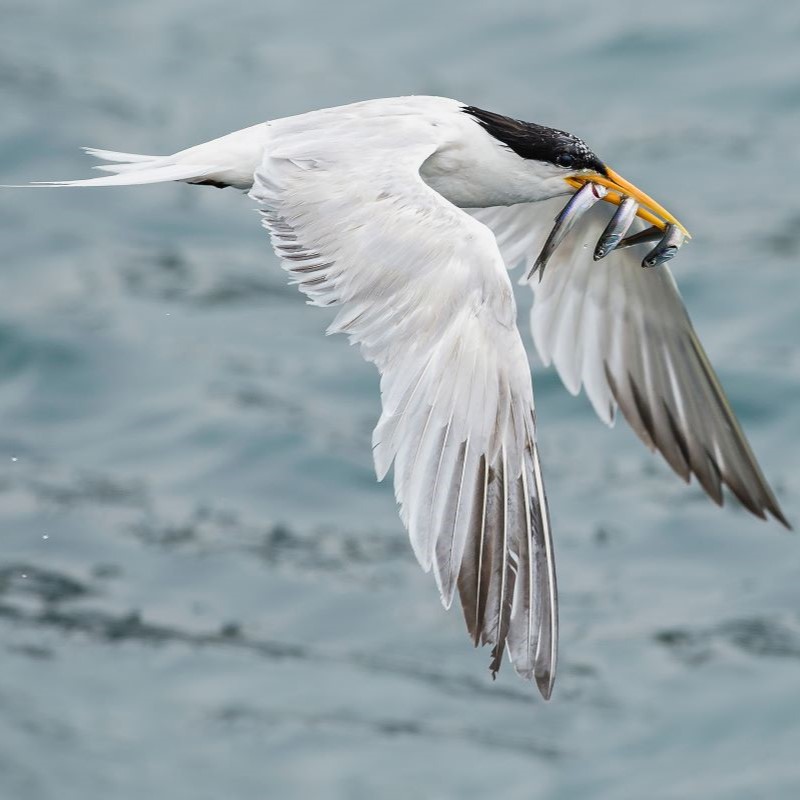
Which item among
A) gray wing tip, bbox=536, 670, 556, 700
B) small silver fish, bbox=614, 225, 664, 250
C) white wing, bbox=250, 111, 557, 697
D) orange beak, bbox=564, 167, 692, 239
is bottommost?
gray wing tip, bbox=536, 670, 556, 700

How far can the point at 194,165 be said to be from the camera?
7.88 m

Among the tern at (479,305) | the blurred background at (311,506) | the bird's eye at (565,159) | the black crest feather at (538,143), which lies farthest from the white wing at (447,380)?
the blurred background at (311,506)

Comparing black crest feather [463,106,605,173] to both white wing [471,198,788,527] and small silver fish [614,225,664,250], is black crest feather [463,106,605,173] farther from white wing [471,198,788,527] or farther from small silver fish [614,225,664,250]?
white wing [471,198,788,527]

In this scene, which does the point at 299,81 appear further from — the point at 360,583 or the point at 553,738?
the point at 553,738

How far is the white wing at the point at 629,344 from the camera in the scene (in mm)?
8500

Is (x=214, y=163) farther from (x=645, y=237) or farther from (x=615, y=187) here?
(x=645, y=237)

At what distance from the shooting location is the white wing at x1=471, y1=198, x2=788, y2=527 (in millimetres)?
8500

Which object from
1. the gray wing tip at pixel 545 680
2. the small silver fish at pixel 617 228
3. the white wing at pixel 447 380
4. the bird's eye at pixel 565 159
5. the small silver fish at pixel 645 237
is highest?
the bird's eye at pixel 565 159

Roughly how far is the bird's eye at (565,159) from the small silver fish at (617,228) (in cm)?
29

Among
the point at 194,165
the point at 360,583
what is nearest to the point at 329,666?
the point at 360,583

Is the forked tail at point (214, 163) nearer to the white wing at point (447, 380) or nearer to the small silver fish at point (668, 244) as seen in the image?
the white wing at point (447, 380)

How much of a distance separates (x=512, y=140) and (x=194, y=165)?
4.27 ft

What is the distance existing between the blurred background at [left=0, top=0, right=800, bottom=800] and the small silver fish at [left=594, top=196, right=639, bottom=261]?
4.09 metres

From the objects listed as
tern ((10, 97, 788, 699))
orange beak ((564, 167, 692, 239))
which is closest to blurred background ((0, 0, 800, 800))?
tern ((10, 97, 788, 699))
